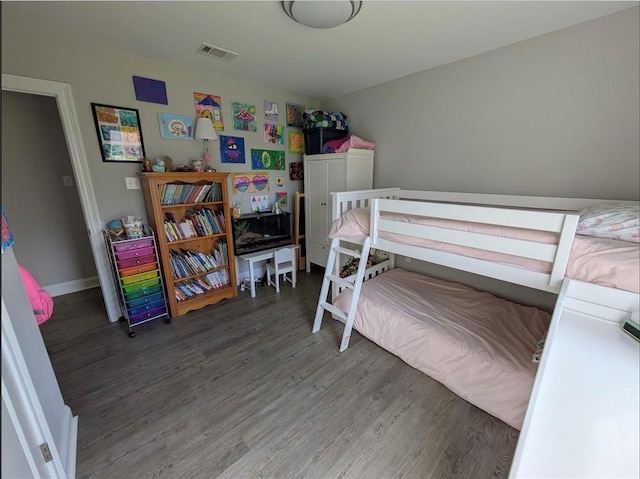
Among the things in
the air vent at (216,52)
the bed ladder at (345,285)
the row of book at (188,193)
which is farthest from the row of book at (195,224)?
the air vent at (216,52)

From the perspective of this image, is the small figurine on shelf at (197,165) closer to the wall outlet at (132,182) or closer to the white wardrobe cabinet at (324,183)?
the wall outlet at (132,182)

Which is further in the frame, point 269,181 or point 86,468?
point 269,181

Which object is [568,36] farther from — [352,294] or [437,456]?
[437,456]

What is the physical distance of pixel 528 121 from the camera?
7.07 feet

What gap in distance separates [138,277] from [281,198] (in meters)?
1.82

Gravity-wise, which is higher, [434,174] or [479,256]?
[434,174]

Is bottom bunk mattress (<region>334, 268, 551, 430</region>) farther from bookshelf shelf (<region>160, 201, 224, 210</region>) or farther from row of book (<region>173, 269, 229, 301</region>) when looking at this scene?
bookshelf shelf (<region>160, 201, 224, 210</region>)

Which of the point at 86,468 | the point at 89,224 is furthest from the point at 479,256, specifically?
the point at 89,224

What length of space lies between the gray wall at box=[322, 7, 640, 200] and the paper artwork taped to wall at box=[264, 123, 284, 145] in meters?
1.26

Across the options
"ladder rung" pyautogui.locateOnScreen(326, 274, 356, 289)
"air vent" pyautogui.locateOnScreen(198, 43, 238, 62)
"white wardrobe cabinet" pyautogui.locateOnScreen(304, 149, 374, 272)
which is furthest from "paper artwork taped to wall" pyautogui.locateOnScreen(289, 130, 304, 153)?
"ladder rung" pyautogui.locateOnScreen(326, 274, 356, 289)

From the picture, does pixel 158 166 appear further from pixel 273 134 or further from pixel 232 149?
pixel 273 134

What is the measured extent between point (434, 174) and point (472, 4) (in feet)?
4.38

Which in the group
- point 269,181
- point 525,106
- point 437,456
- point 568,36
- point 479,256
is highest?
point 568,36

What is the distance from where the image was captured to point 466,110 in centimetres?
246
